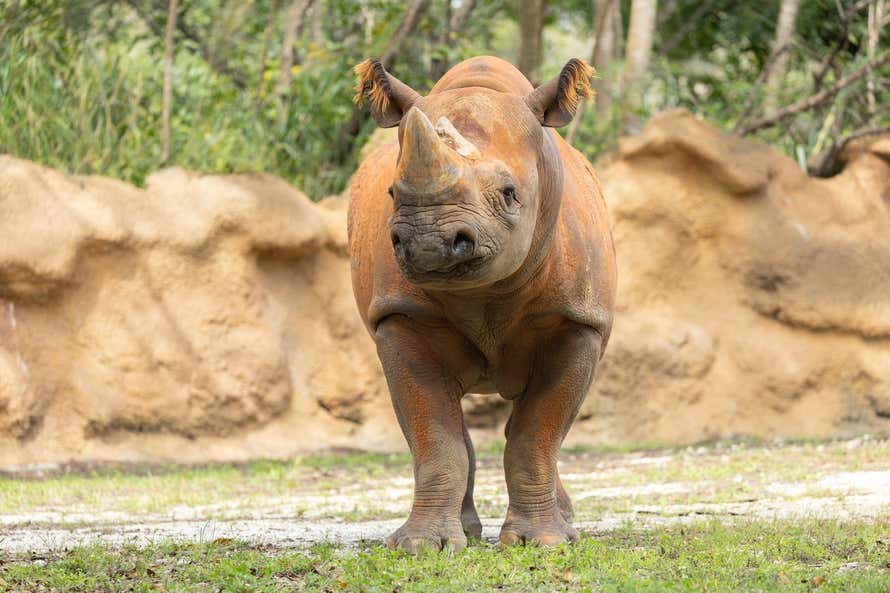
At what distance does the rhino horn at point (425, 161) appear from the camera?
5.03m

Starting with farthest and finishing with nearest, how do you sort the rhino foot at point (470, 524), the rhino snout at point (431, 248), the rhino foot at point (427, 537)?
the rhino foot at point (470, 524)
the rhino foot at point (427, 537)
the rhino snout at point (431, 248)

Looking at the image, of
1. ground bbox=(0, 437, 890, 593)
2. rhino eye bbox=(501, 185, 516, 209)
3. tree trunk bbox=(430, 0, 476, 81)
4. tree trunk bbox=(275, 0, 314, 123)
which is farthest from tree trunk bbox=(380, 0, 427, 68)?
rhino eye bbox=(501, 185, 516, 209)

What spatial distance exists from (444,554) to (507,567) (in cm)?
43

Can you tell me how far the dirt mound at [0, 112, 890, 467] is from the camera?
11.6 metres

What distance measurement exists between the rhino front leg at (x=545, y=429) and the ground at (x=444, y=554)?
198 mm

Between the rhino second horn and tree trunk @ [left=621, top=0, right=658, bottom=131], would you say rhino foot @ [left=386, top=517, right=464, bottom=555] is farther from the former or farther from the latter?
tree trunk @ [left=621, top=0, right=658, bottom=131]

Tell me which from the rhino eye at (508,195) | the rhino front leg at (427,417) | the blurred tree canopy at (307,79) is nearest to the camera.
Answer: the rhino eye at (508,195)

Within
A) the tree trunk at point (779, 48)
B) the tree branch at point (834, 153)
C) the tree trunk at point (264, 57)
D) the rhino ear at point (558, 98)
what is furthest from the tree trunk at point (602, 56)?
the rhino ear at point (558, 98)

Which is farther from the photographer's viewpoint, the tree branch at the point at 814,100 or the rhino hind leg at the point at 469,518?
the tree branch at the point at 814,100

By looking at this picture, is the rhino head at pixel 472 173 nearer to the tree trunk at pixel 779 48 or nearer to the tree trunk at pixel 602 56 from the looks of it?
the tree trunk at pixel 602 56

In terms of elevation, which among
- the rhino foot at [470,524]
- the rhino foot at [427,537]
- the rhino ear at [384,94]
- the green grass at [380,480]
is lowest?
the green grass at [380,480]

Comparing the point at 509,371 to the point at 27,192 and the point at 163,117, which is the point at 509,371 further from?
the point at 163,117

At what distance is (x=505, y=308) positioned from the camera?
602 cm

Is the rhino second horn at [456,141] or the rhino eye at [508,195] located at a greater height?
the rhino second horn at [456,141]
